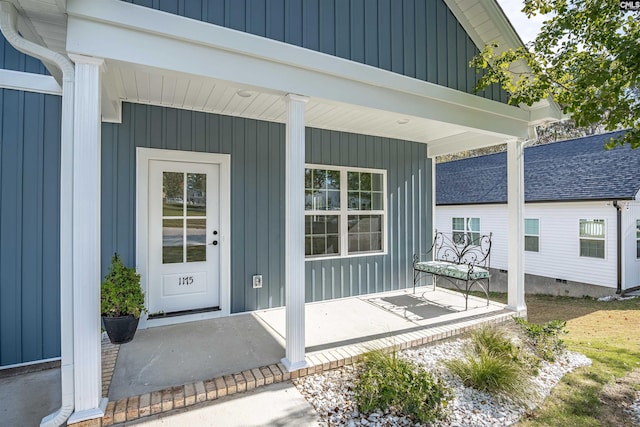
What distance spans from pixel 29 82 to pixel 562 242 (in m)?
12.1

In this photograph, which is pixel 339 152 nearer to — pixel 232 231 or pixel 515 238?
pixel 232 231

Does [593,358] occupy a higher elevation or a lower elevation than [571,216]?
lower

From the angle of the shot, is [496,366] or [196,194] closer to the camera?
[496,366]

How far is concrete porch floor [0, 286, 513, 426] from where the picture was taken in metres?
2.44

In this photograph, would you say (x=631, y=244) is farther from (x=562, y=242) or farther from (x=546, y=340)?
(x=546, y=340)

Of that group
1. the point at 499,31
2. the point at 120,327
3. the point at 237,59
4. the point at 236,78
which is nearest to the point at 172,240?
the point at 120,327

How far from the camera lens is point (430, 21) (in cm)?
382

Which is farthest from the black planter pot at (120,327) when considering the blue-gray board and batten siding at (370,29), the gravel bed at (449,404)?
the blue-gray board and batten siding at (370,29)

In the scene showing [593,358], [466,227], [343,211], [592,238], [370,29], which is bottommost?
[593,358]

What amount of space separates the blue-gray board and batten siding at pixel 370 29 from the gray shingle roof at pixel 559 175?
250 inches

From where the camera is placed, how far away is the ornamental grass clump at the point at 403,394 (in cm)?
236

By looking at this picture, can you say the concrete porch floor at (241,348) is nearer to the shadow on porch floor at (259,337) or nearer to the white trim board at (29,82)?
the shadow on porch floor at (259,337)

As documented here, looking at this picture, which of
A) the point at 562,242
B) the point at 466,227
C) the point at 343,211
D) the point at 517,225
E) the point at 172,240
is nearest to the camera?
the point at 172,240

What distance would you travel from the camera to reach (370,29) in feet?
11.0
